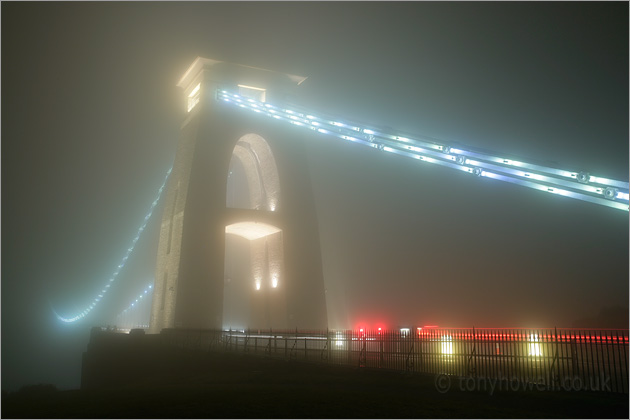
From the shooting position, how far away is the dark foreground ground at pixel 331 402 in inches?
312

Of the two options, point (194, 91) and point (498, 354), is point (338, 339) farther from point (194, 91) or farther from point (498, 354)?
point (194, 91)

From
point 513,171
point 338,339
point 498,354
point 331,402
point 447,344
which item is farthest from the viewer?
point 338,339

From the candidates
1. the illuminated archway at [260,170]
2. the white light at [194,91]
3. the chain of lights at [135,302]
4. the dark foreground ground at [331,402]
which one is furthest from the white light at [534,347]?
the chain of lights at [135,302]

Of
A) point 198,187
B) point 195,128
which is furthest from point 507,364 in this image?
point 195,128

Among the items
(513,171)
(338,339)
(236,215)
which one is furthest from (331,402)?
(236,215)

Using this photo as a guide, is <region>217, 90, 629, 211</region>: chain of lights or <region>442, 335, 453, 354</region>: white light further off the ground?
<region>217, 90, 629, 211</region>: chain of lights

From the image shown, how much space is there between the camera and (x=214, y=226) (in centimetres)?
2680

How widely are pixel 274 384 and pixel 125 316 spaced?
53.0m

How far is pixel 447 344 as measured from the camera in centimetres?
1206

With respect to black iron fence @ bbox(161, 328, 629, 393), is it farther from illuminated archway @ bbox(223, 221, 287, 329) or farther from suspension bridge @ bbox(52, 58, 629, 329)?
illuminated archway @ bbox(223, 221, 287, 329)

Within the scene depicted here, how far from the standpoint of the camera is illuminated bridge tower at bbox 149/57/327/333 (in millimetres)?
25906

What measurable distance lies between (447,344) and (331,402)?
4.17 m

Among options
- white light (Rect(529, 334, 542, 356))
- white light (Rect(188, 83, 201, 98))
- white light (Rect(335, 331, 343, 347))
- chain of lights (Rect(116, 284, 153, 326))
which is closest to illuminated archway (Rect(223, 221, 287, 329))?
white light (Rect(188, 83, 201, 98))

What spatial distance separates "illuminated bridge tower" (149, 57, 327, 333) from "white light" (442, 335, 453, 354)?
14451mm
